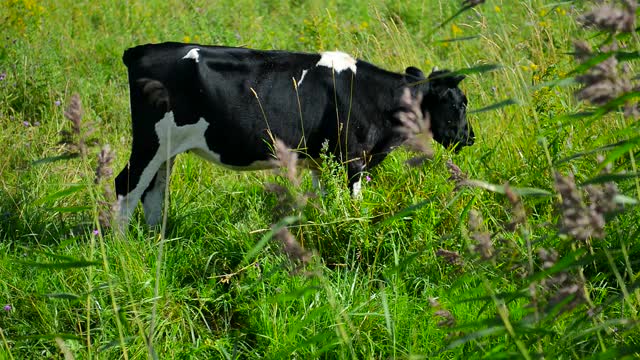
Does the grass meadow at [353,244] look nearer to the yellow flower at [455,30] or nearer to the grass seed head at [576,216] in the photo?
the grass seed head at [576,216]

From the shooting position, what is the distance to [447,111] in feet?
19.1

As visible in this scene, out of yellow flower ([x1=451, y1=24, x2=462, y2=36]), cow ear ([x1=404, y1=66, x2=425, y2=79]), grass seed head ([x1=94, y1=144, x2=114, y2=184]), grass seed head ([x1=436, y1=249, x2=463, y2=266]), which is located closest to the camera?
grass seed head ([x1=94, y1=144, x2=114, y2=184])

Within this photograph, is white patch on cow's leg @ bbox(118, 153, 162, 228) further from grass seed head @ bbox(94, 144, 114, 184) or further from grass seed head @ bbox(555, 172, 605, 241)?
grass seed head @ bbox(555, 172, 605, 241)

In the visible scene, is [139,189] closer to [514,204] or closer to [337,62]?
[337,62]

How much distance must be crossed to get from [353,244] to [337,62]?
1.46 m

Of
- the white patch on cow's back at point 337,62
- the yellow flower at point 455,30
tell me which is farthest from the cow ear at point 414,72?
the yellow flower at point 455,30

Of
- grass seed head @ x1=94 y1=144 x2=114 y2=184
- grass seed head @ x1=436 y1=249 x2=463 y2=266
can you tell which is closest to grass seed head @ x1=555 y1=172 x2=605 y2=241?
grass seed head @ x1=436 y1=249 x2=463 y2=266

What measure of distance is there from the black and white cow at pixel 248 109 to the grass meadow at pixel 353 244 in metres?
0.17

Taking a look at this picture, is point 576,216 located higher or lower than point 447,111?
higher

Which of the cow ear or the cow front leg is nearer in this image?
the cow front leg

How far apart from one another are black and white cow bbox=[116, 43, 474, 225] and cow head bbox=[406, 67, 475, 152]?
0.05ft

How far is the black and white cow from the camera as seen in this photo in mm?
5086

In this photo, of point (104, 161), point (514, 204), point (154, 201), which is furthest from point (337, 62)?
point (514, 204)

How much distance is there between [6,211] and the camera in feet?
17.3
